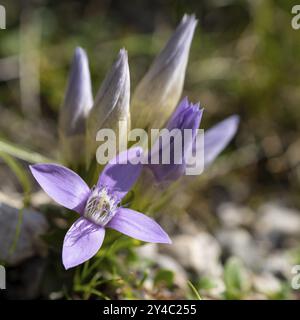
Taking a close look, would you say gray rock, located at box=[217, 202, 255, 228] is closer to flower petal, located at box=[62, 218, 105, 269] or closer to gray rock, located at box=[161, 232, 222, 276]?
gray rock, located at box=[161, 232, 222, 276]

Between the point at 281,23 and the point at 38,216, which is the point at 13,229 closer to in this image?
the point at 38,216

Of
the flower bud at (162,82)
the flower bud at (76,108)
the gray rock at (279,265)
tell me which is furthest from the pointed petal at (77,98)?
the gray rock at (279,265)

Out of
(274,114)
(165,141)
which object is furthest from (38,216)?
(274,114)

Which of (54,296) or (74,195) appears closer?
(74,195)

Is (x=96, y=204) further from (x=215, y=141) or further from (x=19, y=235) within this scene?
(x=215, y=141)

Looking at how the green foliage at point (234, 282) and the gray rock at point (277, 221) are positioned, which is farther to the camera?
the gray rock at point (277, 221)

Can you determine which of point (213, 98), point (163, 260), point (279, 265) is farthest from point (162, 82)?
point (213, 98)

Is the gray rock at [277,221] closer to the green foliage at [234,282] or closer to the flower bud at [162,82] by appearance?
the green foliage at [234,282]

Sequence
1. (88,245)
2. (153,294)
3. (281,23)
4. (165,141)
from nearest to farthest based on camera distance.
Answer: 1. (88,245)
2. (165,141)
3. (153,294)
4. (281,23)
